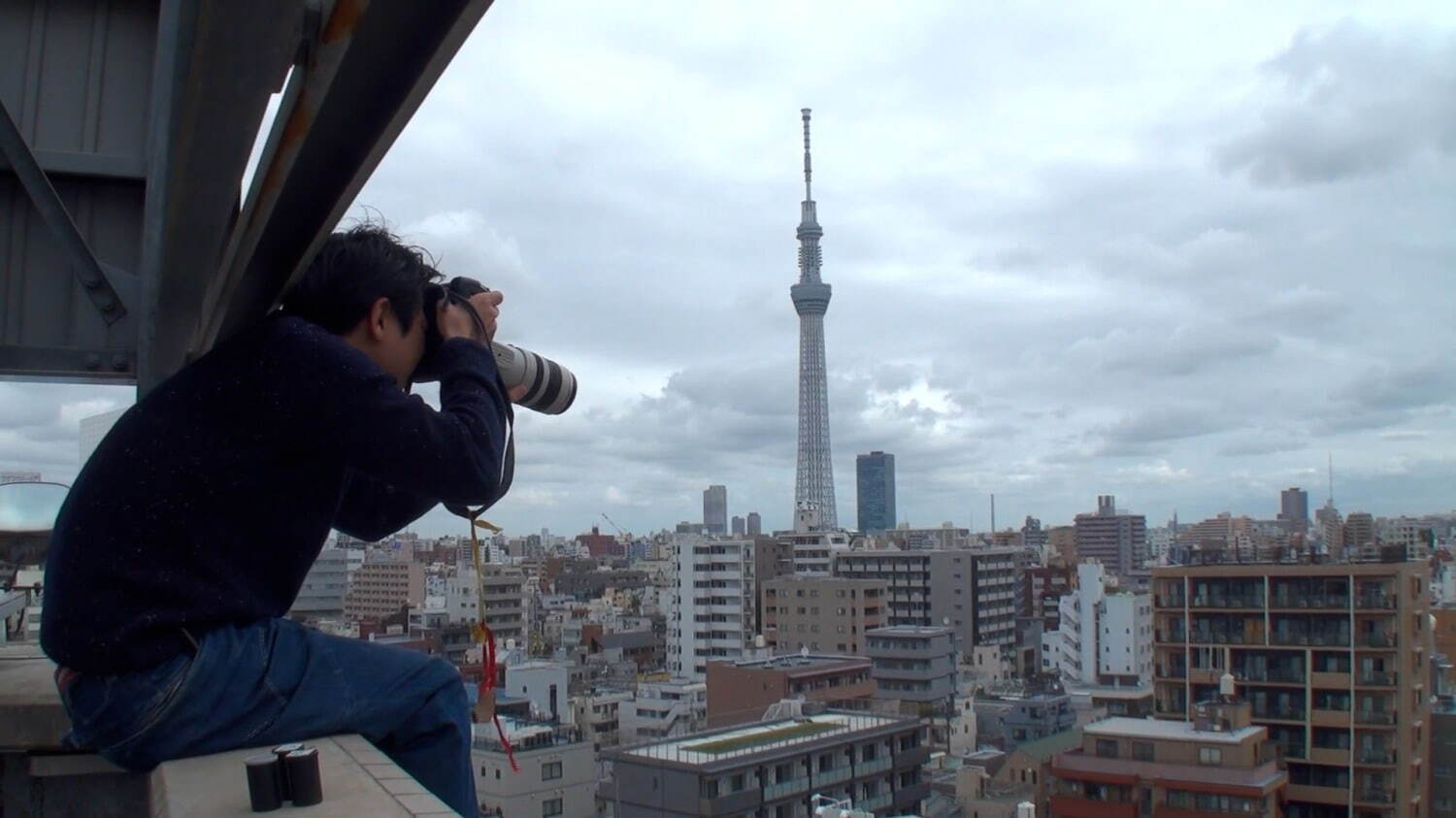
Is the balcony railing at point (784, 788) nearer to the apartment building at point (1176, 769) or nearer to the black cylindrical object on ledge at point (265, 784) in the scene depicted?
the apartment building at point (1176, 769)

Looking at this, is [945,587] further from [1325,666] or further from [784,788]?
[784,788]

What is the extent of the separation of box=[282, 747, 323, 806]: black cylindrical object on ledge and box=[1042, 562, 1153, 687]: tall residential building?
24728 mm

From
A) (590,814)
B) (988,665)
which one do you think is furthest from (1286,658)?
(988,665)

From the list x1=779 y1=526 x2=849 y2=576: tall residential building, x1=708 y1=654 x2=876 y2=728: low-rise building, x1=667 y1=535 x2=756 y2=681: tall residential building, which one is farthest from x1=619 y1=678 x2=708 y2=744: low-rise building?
x1=779 y1=526 x2=849 y2=576: tall residential building

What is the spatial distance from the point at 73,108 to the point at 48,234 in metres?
0.25

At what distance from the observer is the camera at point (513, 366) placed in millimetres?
1199

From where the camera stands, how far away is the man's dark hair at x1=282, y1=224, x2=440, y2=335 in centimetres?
115

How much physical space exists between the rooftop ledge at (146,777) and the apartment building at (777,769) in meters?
9.12

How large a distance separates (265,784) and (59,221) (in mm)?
1290

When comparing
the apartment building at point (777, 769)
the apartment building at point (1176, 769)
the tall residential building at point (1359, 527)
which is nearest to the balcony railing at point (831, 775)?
the apartment building at point (777, 769)

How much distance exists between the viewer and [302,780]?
942 millimetres

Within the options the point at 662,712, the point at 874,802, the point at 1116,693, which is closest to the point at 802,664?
the point at 662,712

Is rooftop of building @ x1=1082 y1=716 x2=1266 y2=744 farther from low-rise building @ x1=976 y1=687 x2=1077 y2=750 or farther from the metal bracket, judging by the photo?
the metal bracket

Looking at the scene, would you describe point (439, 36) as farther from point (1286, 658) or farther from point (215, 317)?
point (1286, 658)
